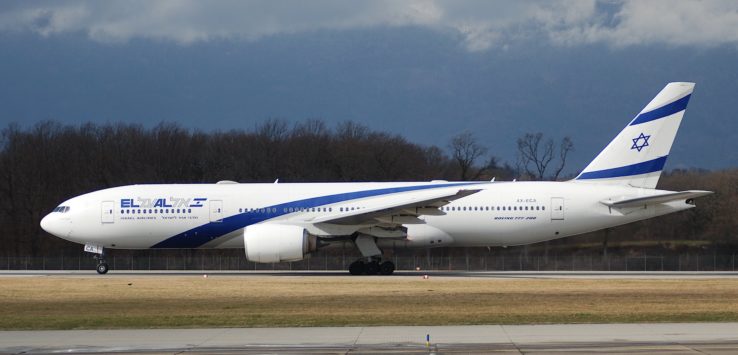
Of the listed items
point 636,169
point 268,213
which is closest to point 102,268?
point 268,213

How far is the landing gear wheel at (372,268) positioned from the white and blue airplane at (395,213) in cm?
3

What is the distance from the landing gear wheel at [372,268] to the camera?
37.0 metres

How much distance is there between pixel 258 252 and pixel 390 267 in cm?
480

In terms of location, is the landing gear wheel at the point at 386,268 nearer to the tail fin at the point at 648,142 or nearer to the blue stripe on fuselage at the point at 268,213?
the blue stripe on fuselage at the point at 268,213

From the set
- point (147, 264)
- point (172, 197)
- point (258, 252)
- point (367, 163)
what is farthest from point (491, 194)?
point (367, 163)

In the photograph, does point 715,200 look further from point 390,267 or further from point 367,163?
point 390,267

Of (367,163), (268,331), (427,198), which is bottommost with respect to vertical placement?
(268,331)

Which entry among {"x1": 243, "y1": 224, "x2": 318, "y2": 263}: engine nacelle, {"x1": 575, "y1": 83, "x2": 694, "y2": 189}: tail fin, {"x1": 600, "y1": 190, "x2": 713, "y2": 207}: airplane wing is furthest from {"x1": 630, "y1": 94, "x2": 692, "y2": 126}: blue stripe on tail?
{"x1": 243, "y1": 224, "x2": 318, "y2": 263}: engine nacelle

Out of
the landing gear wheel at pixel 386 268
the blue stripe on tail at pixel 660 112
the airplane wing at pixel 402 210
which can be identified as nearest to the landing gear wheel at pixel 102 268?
the airplane wing at pixel 402 210

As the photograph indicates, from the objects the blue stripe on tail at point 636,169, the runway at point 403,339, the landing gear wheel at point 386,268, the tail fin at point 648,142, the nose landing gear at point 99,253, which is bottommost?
the runway at point 403,339

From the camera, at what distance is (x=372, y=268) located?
37062 millimetres

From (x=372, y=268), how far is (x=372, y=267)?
0.16 ft

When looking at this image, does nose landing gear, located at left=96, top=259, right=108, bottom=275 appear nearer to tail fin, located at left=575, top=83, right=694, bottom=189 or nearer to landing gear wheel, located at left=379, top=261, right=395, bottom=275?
landing gear wheel, located at left=379, top=261, right=395, bottom=275

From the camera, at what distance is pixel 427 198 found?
34969 millimetres
